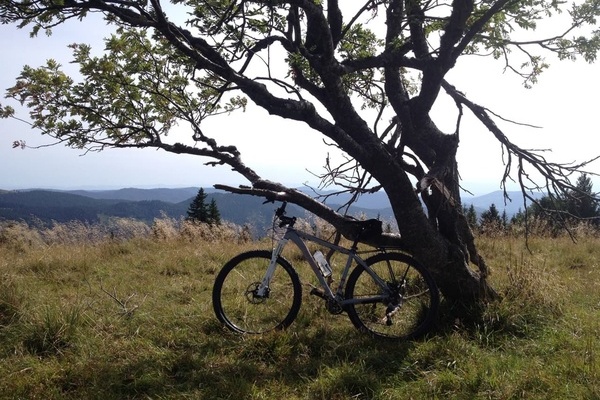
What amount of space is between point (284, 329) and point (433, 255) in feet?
6.40

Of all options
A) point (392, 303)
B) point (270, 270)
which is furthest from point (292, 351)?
point (392, 303)

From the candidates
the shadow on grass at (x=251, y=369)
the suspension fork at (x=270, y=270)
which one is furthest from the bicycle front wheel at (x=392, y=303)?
the suspension fork at (x=270, y=270)

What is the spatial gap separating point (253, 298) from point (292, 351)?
1006 mm

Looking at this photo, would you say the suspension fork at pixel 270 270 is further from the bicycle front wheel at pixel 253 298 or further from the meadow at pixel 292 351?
the meadow at pixel 292 351

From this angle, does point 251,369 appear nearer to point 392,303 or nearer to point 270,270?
point 270,270

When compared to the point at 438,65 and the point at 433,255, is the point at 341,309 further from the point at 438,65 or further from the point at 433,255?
the point at 438,65

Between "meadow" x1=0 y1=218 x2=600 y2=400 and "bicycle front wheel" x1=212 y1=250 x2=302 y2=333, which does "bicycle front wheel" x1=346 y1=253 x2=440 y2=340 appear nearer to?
"meadow" x1=0 y1=218 x2=600 y2=400

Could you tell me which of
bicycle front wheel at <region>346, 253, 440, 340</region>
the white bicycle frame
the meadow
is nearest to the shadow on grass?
the meadow

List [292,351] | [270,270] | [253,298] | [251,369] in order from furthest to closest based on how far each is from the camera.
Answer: [253,298], [270,270], [292,351], [251,369]

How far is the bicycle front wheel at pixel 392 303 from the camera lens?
4.75 metres

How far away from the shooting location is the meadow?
3557 millimetres

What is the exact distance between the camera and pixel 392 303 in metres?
4.92

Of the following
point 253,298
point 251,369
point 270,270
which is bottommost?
point 251,369

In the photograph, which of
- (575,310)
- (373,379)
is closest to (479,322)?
(575,310)
